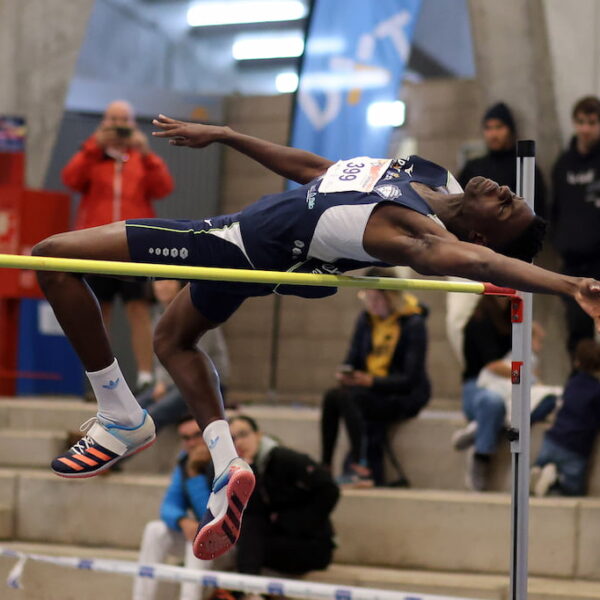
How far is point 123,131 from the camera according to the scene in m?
5.59

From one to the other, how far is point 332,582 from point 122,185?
220cm

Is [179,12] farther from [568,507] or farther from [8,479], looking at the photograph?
[568,507]

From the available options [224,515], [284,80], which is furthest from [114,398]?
[284,80]

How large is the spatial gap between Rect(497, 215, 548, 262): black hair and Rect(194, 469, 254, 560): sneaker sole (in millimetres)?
961

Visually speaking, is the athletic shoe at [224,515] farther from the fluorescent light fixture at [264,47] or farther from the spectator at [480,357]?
the fluorescent light fixture at [264,47]

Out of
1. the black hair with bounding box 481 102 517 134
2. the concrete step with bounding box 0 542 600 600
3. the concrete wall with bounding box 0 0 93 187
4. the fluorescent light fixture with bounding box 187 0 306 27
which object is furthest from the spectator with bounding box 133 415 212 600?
the fluorescent light fixture with bounding box 187 0 306 27

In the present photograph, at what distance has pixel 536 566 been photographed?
4.67m

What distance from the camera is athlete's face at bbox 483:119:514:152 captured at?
5418 millimetres

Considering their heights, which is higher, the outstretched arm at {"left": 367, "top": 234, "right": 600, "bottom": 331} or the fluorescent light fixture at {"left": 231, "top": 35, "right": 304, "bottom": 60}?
the fluorescent light fixture at {"left": 231, "top": 35, "right": 304, "bottom": 60}

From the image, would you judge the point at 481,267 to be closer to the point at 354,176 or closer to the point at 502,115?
the point at 354,176

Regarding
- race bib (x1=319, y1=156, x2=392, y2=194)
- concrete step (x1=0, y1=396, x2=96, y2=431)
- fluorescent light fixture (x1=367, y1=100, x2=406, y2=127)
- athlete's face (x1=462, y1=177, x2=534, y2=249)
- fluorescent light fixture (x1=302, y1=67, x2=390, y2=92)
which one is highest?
fluorescent light fixture (x1=302, y1=67, x2=390, y2=92)

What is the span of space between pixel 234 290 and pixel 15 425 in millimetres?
3150

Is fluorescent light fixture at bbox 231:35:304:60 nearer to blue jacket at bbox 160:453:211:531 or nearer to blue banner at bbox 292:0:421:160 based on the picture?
blue banner at bbox 292:0:421:160

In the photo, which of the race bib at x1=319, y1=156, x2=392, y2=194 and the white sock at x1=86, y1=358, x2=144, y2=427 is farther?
the white sock at x1=86, y1=358, x2=144, y2=427
